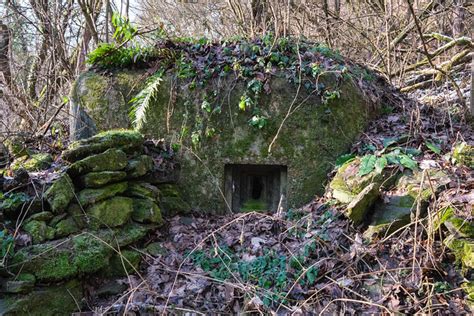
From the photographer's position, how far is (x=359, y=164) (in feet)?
14.2

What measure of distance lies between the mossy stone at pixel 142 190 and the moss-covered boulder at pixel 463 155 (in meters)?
3.56

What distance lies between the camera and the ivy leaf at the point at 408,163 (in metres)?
4.01

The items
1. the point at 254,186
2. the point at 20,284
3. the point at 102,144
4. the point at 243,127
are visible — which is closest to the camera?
the point at 20,284

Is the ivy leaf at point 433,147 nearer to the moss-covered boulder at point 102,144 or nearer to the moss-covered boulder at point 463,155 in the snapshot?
the moss-covered boulder at point 463,155

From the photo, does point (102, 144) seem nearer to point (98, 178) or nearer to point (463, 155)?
point (98, 178)

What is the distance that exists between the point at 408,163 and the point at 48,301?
3953 millimetres

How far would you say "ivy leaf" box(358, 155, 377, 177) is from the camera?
4059mm

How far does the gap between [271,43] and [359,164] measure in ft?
7.62

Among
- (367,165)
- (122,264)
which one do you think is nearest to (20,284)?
(122,264)

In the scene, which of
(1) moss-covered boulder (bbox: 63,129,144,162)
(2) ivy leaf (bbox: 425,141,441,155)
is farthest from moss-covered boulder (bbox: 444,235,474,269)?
(1) moss-covered boulder (bbox: 63,129,144,162)

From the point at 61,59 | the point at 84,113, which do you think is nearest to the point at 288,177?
the point at 84,113

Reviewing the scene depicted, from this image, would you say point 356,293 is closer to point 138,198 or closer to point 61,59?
point 138,198

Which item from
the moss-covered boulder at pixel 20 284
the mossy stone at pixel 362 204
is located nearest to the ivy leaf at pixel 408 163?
the mossy stone at pixel 362 204

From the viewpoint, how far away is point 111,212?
3850mm
